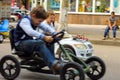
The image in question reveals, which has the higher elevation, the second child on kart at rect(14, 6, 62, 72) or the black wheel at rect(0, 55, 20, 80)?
the second child on kart at rect(14, 6, 62, 72)

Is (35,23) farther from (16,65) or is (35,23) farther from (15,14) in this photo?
(15,14)

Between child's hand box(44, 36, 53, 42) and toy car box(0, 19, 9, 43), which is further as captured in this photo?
toy car box(0, 19, 9, 43)

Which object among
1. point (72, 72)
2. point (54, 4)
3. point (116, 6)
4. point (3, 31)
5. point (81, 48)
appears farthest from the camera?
point (54, 4)

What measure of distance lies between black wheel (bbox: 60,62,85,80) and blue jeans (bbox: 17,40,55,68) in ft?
0.99

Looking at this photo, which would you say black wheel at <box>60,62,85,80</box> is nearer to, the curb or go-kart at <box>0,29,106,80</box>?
go-kart at <box>0,29,106,80</box>

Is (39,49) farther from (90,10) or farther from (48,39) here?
(90,10)

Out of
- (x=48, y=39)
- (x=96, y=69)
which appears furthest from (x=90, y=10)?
(x=48, y=39)

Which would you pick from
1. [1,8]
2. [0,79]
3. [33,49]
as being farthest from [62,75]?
[1,8]

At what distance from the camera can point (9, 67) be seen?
7523 millimetres

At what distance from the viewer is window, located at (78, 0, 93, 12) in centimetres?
3017

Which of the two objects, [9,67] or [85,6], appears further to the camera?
[85,6]

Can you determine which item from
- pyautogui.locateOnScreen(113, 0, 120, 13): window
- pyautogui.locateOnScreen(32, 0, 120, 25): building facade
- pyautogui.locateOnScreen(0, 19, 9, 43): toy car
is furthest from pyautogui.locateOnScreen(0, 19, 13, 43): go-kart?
pyautogui.locateOnScreen(113, 0, 120, 13): window

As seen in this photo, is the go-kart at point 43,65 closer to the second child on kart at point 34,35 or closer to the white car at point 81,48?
the second child on kart at point 34,35

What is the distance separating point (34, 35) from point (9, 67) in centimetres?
82
